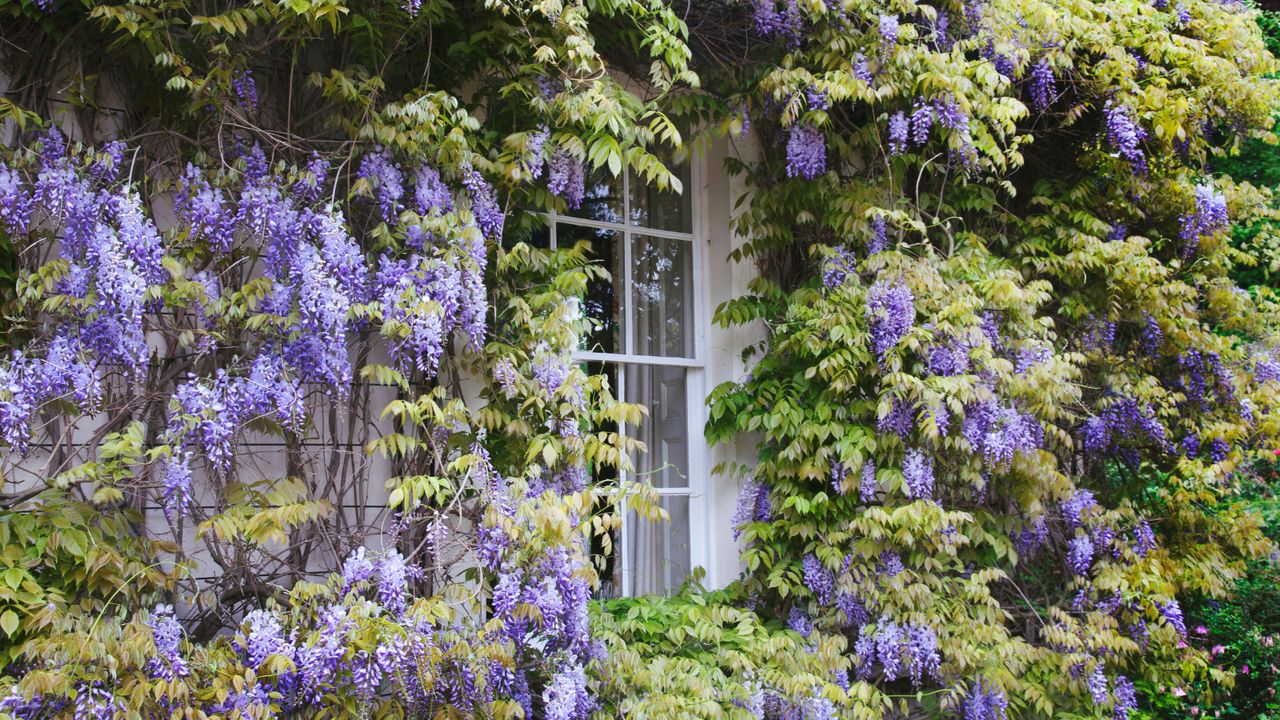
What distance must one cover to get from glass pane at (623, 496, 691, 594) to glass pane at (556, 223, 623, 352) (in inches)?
26.7

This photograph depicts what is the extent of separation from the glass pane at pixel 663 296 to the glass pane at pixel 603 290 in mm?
74

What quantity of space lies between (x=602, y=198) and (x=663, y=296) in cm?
47

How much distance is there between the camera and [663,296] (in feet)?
13.6

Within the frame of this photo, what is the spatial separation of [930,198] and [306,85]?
8.61 ft

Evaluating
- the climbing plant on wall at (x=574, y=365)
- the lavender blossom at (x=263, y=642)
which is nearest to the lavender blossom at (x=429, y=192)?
the climbing plant on wall at (x=574, y=365)

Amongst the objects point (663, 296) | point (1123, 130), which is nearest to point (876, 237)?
point (663, 296)

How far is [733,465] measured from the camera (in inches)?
159

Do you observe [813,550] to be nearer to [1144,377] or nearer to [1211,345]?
[1144,377]

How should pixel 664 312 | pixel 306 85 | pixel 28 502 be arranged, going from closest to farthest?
1. pixel 28 502
2. pixel 306 85
3. pixel 664 312

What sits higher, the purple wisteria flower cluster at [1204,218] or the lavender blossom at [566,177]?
the purple wisteria flower cluster at [1204,218]

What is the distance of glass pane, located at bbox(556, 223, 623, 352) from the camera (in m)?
3.94

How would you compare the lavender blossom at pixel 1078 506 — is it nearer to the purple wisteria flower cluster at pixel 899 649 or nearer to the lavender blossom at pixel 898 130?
the purple wisteria flower cluster at pixel 899 649

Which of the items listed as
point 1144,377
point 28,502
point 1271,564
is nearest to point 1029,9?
point 1144,377

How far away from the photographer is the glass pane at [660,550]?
391cm
